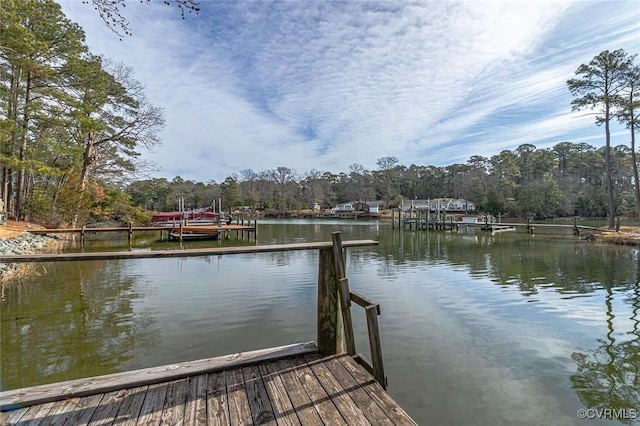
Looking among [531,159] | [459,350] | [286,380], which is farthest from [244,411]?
[531,159]

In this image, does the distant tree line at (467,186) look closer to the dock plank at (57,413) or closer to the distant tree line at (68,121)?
the distant tree line at (68,121)

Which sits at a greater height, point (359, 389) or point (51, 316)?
point (359, 389)

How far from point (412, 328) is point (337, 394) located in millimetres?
3704

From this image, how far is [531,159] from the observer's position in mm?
49406

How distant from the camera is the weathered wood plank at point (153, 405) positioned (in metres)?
1.95

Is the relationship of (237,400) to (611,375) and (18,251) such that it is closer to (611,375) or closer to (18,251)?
(611,375)

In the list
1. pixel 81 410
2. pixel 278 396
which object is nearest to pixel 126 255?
pixel 81 410

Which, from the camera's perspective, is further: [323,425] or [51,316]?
[51,316]

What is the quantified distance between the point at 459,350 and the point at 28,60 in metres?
15.3

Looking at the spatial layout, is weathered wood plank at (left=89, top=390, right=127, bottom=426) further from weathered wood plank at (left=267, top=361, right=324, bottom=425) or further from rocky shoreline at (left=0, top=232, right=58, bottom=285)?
rocky shoreline at (left=0, top=232, right=58, bottom=285)

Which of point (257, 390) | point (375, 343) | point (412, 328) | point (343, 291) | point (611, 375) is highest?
point (343, 291)

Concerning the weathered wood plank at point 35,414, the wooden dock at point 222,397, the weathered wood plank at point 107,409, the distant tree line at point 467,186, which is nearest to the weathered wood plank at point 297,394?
the wooden dock at point 222,397

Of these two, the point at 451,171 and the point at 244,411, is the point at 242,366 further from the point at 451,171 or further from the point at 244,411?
the point at 451,171

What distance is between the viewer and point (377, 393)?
2186 millimetres
